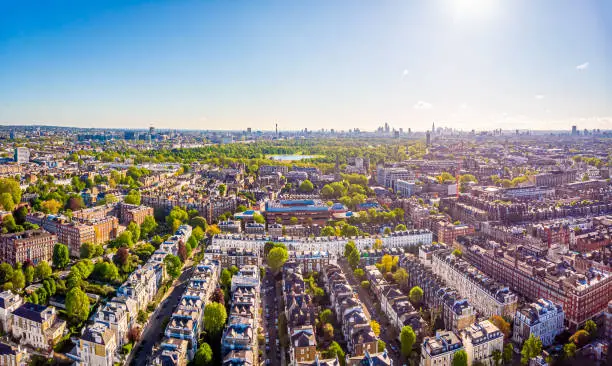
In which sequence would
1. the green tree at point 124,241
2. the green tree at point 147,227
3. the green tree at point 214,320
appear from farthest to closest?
1. the green tree at point 147,227
2. the green tree at point 124,241
3. the green tree at point 214,320

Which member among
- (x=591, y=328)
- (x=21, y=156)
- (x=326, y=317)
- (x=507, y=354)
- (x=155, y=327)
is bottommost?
(x=155, y=327)

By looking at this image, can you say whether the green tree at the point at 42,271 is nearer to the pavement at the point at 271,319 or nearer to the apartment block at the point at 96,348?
the apartment block at the point at 96,348

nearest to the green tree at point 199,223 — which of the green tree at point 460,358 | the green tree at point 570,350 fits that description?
the green tree at point 460,358

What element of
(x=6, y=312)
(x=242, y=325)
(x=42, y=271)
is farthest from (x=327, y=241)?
(x=6, y=312)

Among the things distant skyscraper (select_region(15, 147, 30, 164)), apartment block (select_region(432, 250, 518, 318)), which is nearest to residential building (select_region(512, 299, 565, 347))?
apartment block (select_region(432, 250, 518, 318))

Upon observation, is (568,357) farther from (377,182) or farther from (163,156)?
(163,156)

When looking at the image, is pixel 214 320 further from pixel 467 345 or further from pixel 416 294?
pixel 467 345
